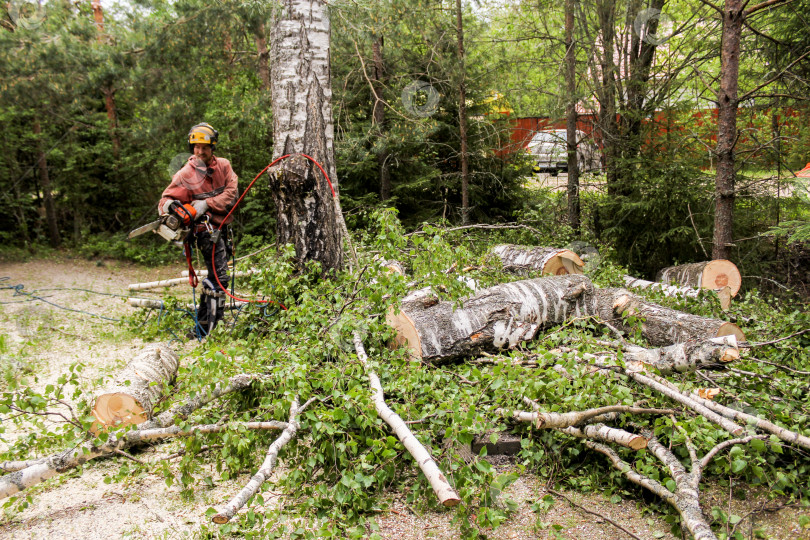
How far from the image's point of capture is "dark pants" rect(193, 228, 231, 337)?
5.14 m

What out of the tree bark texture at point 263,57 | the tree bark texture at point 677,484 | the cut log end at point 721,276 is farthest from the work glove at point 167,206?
the cut log end at point 721,276

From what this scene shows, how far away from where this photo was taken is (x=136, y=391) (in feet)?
11.0

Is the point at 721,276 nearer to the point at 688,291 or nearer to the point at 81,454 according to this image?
the point at 688,291

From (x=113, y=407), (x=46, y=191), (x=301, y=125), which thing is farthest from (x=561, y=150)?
(x=46, y=191)

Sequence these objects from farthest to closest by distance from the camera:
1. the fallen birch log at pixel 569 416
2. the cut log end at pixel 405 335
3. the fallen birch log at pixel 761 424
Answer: the cut log end at pixel 405 335
the fallen birch log at pixel 569 416
the fallen birch log at pixel 761 424

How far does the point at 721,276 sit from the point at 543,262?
1.87m

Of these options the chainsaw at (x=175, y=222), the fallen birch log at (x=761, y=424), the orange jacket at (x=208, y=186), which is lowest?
the fallen birch log at (x=761, y=424)

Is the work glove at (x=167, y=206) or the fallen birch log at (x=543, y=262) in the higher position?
the work glove at (x=167, y=206)

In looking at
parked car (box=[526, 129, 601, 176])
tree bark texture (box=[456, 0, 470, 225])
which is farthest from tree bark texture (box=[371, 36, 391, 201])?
parked car (box=[526, 129, 601, 176])

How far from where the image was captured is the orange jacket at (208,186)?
16.8 feet

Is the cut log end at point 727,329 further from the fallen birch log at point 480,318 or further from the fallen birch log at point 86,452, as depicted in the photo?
the fallen birch log at point 86,452

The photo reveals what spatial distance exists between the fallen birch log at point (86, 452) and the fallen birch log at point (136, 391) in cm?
10

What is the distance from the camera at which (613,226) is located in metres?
7.13

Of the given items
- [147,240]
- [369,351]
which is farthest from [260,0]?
[147,240]
